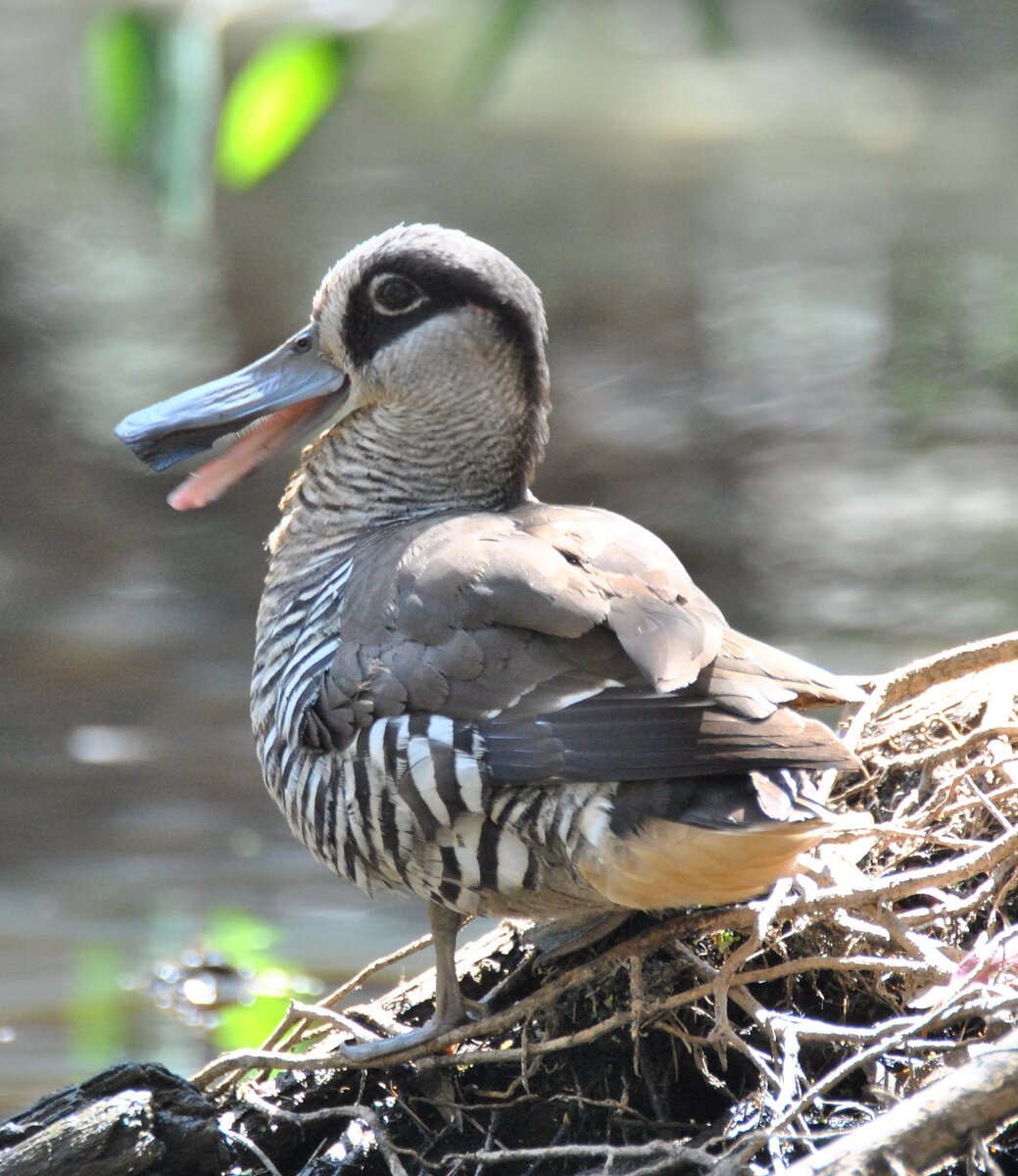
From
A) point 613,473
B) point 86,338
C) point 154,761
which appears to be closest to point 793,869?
point 154,761

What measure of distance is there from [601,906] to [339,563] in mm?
880

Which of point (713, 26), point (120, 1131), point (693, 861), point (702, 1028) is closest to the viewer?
point (713, 26)

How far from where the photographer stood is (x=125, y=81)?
1788 mm

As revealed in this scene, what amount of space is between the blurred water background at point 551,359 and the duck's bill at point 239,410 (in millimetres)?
832

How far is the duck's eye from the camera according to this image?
3.31 m

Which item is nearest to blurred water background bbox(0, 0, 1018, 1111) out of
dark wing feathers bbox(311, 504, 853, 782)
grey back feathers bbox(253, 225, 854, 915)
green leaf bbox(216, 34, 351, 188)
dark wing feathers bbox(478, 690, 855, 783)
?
green leaf bbox(216, 34, 351, 188)

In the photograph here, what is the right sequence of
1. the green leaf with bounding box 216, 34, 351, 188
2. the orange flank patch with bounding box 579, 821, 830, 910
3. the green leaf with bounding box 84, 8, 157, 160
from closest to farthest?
1. the green leaf with bounding box 216, 34, 351, 188
2. the green leaf with bounding box 84, 8, 157, 160
3. the orange flank patch with bounding box 579, 821, 830, 910

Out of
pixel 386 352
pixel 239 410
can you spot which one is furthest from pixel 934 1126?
pixel 239 410

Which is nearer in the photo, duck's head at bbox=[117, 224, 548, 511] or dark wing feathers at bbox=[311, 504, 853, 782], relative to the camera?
dark wing feathers at bbox=[311, 504, 853, 782]

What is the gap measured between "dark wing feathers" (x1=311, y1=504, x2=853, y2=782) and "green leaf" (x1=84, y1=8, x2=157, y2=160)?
105cm

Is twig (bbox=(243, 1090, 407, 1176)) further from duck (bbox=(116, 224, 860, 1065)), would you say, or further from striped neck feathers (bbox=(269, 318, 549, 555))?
striped neck feathers (bbox=(269, 318, 549, 555))

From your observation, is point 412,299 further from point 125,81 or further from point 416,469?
point 125,81

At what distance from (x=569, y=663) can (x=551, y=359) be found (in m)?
6.89

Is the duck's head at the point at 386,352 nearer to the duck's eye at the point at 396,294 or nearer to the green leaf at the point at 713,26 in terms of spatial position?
the duck's eye at the point at 396,294
